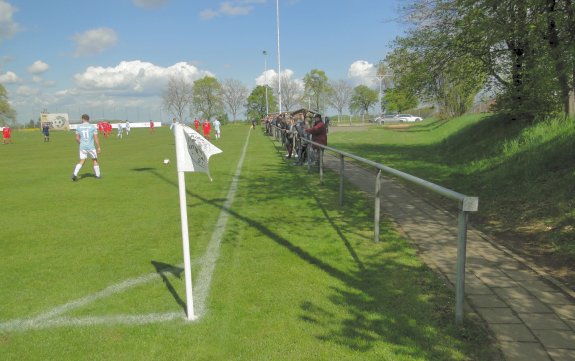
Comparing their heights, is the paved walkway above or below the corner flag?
below

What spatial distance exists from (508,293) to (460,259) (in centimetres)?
117

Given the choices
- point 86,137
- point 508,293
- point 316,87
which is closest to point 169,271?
point 508,293

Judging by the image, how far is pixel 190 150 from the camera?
3.69 metres

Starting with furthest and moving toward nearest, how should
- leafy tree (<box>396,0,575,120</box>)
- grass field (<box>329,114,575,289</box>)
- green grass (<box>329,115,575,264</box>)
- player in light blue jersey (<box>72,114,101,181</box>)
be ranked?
player in light blue jersey (<box>72,114,101,181</box>), leafy tree (<box>396,0,575,120</box>), green grass (<box>329,115,575,264</box>), grass field (<box>329,114,575,289</box>)

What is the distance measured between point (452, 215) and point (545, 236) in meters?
1.61

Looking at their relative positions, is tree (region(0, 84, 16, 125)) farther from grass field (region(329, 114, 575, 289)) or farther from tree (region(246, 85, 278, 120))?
grass field (region(329, 114, 575, 289))

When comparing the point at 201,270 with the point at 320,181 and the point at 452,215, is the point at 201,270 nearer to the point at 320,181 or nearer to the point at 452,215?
the point at 452,215

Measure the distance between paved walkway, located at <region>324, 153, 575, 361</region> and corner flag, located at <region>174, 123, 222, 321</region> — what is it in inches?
93.6

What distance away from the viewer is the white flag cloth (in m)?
3.60

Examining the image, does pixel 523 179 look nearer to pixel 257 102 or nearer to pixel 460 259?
pixel 460 259

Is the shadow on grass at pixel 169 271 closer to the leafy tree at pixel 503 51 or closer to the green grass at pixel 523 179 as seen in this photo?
the green grass at pixel 523 179

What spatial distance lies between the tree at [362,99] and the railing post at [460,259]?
→ 91984 mm

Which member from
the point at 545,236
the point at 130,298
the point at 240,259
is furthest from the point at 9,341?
the point at 545,236

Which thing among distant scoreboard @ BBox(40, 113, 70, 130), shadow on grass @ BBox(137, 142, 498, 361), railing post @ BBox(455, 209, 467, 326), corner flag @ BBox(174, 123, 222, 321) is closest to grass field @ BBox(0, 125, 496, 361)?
shadow on grass @ BBox(137, 142, 498, 361)
